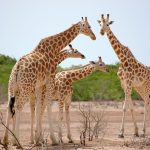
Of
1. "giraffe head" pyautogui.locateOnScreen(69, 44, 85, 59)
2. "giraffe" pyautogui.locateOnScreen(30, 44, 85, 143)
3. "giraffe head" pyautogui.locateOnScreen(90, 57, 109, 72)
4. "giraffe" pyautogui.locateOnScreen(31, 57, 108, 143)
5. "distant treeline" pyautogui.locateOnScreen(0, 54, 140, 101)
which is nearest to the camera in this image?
"giraffe" pyautogui.locateOnScreen(30, 44, 85, 143)

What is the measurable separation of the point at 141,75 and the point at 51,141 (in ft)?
14.7

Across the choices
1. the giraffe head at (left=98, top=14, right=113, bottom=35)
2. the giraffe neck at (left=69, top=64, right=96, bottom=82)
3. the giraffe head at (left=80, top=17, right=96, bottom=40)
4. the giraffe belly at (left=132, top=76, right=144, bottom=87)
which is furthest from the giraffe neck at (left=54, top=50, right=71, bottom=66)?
the giraffe belly at (left=132, top=76, right=144, bottom=87)

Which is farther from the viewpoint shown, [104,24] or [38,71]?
[104,24]

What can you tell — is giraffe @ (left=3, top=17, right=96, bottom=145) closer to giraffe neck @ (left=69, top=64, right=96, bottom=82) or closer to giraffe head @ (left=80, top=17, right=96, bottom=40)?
giraffe head @ (left=80, top=17, right=96, bottom=40)

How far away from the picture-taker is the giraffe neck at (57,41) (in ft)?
44.5

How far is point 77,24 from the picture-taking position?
47.4 feet

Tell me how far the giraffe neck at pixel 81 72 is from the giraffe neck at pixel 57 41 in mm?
1094

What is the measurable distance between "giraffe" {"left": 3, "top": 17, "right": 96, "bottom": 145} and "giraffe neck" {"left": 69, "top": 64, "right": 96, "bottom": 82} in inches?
43.1

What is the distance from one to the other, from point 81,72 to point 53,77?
1948mm

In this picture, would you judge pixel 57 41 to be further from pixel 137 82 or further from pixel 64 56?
pixel 137 82

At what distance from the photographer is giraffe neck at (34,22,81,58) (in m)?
13.6

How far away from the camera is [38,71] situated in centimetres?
1277

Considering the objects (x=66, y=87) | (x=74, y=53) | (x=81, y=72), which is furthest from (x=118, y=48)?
(x=66, y=87)

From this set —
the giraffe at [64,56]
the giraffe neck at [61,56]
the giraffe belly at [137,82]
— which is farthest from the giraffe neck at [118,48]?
the giraffe neck at [61,56]
